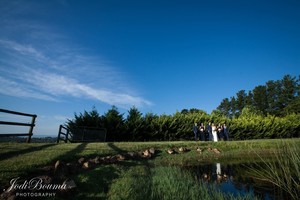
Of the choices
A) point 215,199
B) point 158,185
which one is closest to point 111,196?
point 158,185

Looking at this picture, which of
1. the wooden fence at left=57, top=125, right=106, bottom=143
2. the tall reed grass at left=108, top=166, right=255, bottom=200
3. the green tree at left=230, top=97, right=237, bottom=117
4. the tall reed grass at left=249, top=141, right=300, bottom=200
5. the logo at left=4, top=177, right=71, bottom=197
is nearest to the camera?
the logo at left=4, top=177, right=71, bottom=197

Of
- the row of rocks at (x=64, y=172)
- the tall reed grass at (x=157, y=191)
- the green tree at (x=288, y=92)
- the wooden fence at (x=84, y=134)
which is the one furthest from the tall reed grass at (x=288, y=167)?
the green tree at (x=288, y=92)

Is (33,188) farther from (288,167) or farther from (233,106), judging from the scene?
(233,106)

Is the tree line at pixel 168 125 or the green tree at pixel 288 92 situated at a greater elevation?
the green tree at pixel 288 92

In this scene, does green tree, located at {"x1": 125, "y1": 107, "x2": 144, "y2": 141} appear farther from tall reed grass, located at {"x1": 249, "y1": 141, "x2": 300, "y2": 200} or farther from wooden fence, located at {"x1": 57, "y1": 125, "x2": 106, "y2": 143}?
tall reed grass, located at {"x1": 249, "y1": 141, "x2": 300, "y2": 200}

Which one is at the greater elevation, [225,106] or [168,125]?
[225,106]

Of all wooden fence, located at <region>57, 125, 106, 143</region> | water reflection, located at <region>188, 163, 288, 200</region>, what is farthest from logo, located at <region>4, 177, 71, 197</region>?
wooden fence, located at <region>57, 125, 106, 143</region>

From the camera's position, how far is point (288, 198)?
4.14 metres

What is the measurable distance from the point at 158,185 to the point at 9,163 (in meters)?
3.82

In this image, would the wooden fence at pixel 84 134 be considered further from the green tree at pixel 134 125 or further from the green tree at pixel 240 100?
the green tree at pixel 240 100

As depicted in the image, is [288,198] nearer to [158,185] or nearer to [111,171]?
[158,185]

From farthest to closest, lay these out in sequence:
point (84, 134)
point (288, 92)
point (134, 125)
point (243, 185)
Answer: point (288, 92)
point (134, 125)
point (84, 134)
point (243, 185)

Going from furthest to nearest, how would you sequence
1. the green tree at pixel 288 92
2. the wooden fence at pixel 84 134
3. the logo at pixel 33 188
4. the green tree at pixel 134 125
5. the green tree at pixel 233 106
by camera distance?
the green tree at pixel 233 106 < the green tree at pixel 288 92 < the green tree at pixel 134 125 < the wooden fence at pixel 84 134 < the logo at pixel 33 188

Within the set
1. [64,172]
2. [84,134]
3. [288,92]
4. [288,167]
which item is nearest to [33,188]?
[64,172]
